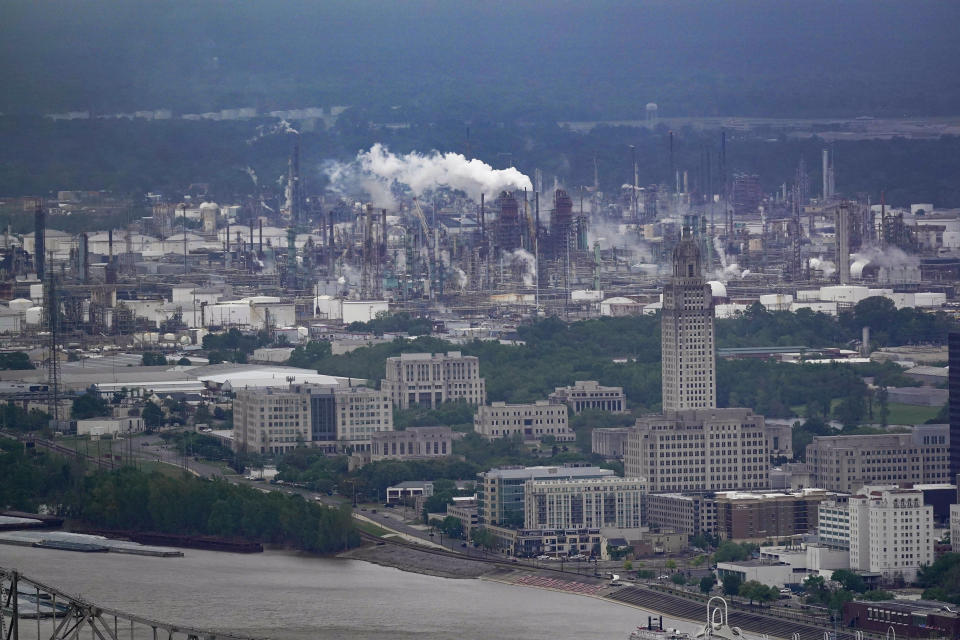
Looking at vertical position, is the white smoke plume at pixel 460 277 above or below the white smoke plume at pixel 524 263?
below

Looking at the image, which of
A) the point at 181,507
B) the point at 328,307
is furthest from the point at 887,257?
the point at 181,507

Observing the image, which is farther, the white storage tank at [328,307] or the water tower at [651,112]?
the water tower at [651,112]

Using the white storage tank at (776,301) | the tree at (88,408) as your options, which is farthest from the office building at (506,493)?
the white storage tank at (776,301)

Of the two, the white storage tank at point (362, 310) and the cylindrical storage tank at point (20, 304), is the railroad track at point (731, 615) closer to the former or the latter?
the cylindrical storage tank at point (20, 304)

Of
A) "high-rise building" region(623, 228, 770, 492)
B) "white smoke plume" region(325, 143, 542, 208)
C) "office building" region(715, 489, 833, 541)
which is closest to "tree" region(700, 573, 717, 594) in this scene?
"office building" region(715, 489, 833, 541)

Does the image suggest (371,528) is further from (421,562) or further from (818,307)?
(818,307)
